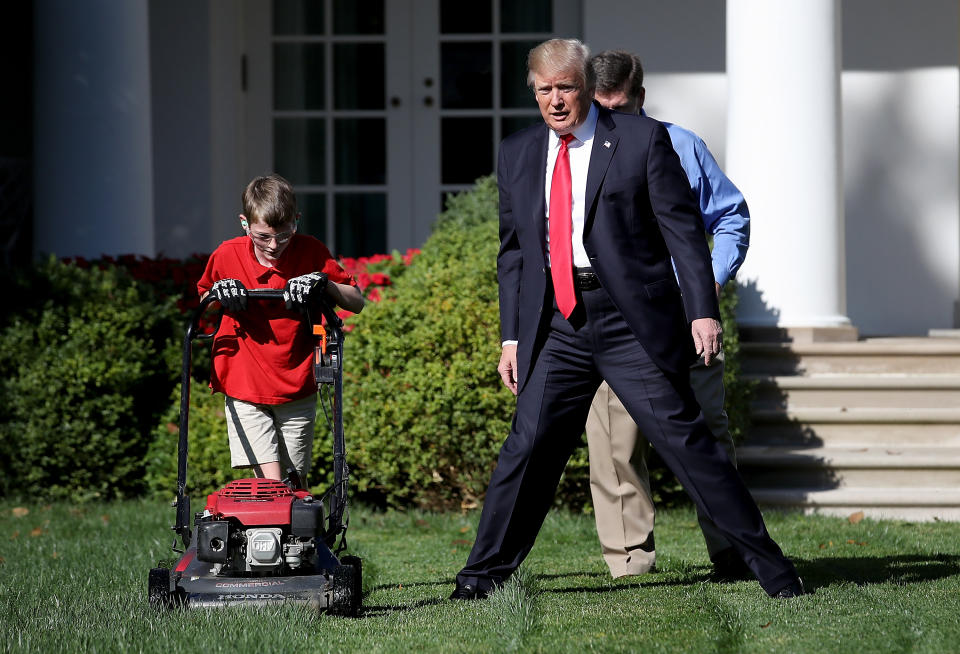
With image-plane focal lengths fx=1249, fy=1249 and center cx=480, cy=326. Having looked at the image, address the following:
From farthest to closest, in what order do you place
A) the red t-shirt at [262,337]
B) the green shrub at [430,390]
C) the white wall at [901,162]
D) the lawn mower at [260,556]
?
the white wall at [901,162], the green shrub at [430,390], the red t-shirt at [262,337], the lawn mower at [260,556]

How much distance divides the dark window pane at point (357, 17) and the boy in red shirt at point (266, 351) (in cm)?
684

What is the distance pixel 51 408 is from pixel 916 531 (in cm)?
482

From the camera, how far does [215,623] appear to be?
387 cm

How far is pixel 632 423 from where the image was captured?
202 inches

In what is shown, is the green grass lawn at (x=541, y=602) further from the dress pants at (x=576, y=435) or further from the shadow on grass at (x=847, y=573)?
the dress pants at (x=576, y=435)

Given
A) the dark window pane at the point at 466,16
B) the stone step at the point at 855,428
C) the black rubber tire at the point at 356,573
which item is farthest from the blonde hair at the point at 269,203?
the dark window pane at the point at 466,16

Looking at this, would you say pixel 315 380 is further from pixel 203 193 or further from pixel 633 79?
pixel 203 193

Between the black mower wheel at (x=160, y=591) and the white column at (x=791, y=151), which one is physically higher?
the white column at (x=791, y=151)

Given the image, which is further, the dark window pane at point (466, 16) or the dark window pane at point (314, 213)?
the dark window pane at point (314, 213)

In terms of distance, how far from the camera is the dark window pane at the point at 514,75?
11.0m

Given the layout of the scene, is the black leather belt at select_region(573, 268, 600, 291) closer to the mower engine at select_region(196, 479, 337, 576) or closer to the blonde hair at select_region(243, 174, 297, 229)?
the blonde hair at select_region(243, 174, 297, 229)

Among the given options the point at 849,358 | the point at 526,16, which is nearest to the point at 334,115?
the point at 526,16

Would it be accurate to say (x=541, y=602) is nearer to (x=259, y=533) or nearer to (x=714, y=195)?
(x=259, y=533)

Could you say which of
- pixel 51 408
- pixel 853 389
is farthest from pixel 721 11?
pixel 51 408
